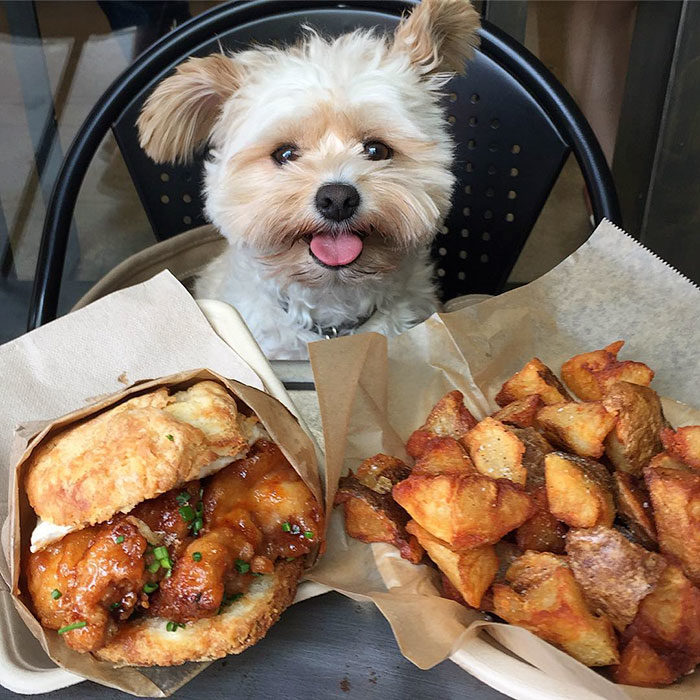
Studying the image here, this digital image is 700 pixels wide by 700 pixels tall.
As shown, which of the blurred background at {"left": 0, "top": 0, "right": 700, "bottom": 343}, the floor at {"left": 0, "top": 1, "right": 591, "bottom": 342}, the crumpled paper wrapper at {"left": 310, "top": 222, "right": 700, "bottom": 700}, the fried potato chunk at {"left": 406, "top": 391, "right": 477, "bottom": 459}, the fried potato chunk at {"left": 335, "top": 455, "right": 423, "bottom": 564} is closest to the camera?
the crumpled paper wrapper at {"left": 310, "top": 222, "right": 700, "bottom": 700}

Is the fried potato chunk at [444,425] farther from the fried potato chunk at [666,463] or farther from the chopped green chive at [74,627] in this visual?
the chopped green chive at [74,627]

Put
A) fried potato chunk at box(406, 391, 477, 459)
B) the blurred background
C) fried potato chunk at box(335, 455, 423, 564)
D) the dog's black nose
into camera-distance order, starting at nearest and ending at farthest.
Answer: fried potato chunk at box(335, 455, 423, 564) < fried potato chunk at box(406, 391, 477, 459) < the dog's black nose < the blurred background

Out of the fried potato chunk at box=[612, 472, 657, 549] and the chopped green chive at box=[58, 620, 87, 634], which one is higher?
the chopped green chive at box=[58, 620, 87, 634]

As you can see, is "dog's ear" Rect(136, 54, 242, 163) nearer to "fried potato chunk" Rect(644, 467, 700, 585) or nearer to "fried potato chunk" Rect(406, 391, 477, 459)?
"fried potato chunk" Rect(406, 391, 477, 459)

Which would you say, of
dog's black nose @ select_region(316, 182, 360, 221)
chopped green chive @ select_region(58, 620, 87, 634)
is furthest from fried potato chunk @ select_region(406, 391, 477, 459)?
dog's black nose @ select_region(316, 182, 360, 221)

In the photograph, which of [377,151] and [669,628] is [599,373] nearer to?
[669,628]

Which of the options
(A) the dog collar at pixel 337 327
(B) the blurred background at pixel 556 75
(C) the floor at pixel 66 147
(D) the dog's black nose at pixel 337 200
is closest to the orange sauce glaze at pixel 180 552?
(D) the dog's black nose at pixel 337 200

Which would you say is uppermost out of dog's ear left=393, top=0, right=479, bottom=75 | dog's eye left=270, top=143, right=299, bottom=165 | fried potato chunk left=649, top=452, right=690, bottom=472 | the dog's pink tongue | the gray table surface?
dog's ear left=393, top=0, right=479, bottom=75
